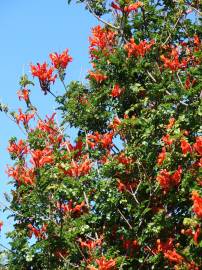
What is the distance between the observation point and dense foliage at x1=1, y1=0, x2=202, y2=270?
7633mm

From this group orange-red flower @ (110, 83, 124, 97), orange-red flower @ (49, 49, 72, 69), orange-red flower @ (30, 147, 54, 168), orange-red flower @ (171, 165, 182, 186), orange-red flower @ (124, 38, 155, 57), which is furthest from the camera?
orange-red flower @ (49, 49, 72, 69)

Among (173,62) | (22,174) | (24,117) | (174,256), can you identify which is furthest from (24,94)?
(174,256)

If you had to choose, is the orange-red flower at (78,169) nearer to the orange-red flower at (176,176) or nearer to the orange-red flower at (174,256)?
the orange-red flower at (176,176)

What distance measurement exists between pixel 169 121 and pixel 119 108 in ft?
6.04

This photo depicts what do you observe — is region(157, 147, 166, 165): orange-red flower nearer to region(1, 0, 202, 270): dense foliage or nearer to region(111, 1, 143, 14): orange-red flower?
region(1, 0, 202, 270): dense foliage

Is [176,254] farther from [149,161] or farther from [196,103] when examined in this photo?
[196,103]

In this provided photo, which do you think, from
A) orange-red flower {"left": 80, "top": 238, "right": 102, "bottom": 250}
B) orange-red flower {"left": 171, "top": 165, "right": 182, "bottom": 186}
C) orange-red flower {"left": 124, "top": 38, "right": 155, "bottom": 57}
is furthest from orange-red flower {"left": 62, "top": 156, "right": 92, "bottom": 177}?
orange-red flower {"left": 124, "top": 38, "right": 155, "bottom": 57}

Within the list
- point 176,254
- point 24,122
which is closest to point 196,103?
point 176,254

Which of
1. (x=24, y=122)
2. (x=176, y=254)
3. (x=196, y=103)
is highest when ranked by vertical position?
(x=24, y=122)

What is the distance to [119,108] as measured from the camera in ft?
31.3

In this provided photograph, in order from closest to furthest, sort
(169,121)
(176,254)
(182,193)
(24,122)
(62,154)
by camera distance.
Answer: (176,254)
(182,193)
(169,121)
(62,154)
(24,122)

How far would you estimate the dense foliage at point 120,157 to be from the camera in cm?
763

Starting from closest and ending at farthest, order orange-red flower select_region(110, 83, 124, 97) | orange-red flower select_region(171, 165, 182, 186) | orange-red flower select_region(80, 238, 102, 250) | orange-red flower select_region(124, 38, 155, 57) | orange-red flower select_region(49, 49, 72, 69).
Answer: orange-red flower select_region(171, 165, 182, 186)
orange-red flower select_region(80, 238, 102, 250)
orange-red flower select_region(124, 38, 155, 57)
orange-red flower select_region(110, 83, 124, 97)
orange-red flower select_region(49, 49, 72, 69)

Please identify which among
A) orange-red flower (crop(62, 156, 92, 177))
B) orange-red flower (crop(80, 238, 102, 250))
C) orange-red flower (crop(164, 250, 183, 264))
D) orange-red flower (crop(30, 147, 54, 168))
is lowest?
orange-red flower (crop(164, 250, 183, 264))
